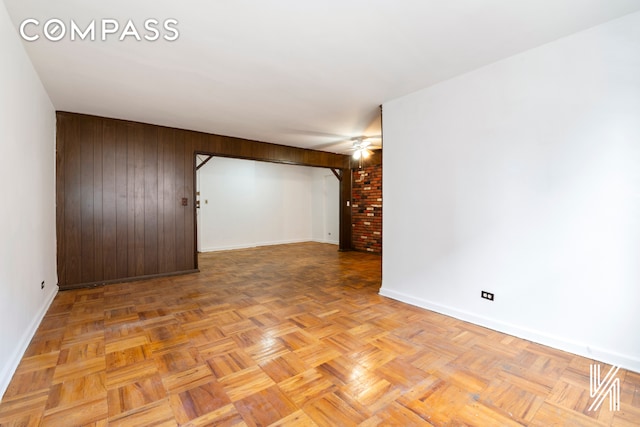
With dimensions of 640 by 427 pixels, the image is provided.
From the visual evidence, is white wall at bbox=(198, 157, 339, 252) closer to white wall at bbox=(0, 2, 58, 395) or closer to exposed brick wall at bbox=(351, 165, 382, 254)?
exposed brick wall at bbox=(351, 165, 382, 254)

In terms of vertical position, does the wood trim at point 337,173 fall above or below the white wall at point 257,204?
above

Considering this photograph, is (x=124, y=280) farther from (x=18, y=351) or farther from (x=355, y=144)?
(x=355, y=144)

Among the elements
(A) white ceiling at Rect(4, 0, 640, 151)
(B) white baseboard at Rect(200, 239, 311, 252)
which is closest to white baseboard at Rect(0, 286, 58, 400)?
(A) white ceiling at Rect(4, 0, 640, 151)

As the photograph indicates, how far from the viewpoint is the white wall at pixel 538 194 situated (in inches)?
75.3

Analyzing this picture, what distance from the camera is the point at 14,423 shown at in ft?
4.61

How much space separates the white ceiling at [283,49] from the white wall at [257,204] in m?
3.42

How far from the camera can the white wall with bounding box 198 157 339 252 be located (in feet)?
22.8

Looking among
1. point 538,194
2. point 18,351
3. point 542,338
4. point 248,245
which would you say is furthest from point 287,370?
point 248,245

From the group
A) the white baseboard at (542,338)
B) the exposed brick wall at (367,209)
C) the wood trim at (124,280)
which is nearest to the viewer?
the white baseboard at (542,338)

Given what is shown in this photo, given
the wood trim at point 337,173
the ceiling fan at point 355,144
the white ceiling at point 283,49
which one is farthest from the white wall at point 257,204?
the white ceiling at point 283,49

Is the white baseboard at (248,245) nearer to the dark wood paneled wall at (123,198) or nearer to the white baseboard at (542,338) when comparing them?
the dark wood paneled wall at (123,198)

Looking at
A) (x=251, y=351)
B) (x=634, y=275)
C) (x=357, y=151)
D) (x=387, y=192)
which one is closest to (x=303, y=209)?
(x=357, y=151)

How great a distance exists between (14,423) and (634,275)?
355 cm

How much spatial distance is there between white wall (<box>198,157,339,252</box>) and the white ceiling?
342 cm
